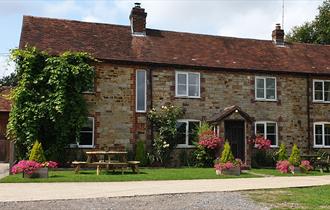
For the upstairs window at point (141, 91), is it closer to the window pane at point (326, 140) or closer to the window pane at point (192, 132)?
the window pane at point (192, 132)

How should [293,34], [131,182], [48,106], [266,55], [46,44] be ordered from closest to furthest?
1. [131,182]
2. [48,106]
3. [46,44]
4. [266,55]
5. [293,34]

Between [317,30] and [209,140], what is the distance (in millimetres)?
27040

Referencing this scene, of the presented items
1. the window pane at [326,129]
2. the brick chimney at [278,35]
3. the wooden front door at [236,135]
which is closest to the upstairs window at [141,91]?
the wooden front door at [236,135]

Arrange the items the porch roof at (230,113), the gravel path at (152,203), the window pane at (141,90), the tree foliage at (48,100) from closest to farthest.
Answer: the gravel path at (152,203) < the tree foliage at (48,100) < the porch roof at (230,113) < the window pane at (141,90)

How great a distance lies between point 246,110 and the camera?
89.1 feet

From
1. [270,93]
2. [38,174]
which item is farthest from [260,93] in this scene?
[38,174]

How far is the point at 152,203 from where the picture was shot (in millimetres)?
11438

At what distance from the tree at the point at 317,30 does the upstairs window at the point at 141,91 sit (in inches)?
1014

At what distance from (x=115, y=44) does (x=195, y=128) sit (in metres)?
6.71

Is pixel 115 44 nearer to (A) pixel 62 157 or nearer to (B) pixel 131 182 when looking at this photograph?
(A) pixel 62 157

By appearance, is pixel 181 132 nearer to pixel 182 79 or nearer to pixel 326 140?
pixel 182 79

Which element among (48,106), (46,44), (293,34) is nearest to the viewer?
(48,106)

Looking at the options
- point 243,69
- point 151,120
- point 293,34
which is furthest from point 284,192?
point 293,34

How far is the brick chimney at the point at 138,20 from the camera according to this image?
90.5 ft
